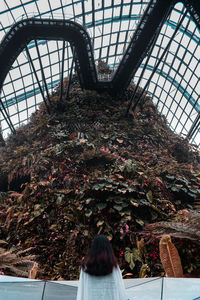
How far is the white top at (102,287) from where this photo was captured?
1.97 metres

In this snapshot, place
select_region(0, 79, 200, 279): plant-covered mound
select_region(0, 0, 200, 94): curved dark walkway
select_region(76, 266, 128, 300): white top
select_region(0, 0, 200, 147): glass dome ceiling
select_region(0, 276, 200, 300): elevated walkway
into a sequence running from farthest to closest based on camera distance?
select_region(0, 0, 200, 147): glass dome ceiling < select_region(0, 0, 200, 94): curved dark walkway < select_region(0, 79, 200, 279): plant-covered mound < select_region(0, 276, 200, 300): elevated walkway < select_region(76, 266, 128, 300): white top

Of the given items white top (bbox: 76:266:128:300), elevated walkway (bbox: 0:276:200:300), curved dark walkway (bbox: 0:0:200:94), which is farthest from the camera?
curved dark walkway (bbox: 0:0:200:94)

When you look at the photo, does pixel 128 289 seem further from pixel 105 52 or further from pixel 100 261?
pixel 105 52

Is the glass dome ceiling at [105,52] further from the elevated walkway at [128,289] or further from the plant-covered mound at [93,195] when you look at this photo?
the elevated walkway at [128,289]

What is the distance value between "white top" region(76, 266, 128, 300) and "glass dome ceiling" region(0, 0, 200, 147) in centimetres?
1197

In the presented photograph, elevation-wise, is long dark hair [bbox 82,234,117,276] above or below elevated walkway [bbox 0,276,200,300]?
above

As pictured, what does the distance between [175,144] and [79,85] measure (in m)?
8.26

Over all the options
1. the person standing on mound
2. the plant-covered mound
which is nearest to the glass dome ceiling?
the plant-covered mound

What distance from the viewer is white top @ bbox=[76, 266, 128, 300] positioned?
1972mm

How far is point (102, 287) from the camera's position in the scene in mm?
1998

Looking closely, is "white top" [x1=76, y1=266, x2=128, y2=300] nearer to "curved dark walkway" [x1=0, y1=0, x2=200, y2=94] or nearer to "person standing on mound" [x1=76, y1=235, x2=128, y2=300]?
"person standing on mound" [x1=76, y1=235, x2=128, y2=300]

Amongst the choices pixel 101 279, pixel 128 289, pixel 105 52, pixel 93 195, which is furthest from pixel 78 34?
pixel 105 52

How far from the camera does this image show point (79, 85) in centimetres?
1568

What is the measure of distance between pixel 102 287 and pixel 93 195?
4.43 meters
